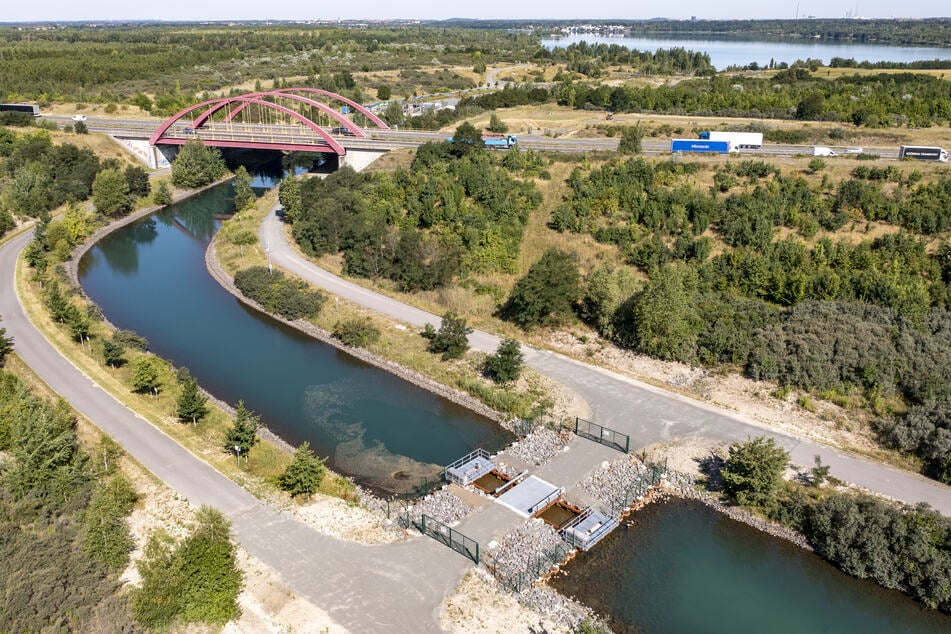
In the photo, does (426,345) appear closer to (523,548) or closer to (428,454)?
(428,454)

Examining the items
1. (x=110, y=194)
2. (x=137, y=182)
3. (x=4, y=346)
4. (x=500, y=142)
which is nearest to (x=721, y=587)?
(x=4, y=346)

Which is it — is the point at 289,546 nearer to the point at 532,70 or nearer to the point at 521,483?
the point at 521,483

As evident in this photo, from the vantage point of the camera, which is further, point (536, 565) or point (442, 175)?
point (442, 175)

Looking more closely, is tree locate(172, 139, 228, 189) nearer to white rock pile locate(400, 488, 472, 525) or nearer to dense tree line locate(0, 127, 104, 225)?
dense tree line locate(0, 127, 104, 225)

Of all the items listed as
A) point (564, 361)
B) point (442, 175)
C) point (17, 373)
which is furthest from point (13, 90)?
point (564, 361)

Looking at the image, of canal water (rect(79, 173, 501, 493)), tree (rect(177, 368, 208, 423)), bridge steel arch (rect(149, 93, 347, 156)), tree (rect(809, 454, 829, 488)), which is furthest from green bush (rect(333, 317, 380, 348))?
bridge steel arch (rect(149, 93, 347, 156))

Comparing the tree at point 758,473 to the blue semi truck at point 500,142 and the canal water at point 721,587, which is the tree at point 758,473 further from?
the blue semi truck at point 500,142

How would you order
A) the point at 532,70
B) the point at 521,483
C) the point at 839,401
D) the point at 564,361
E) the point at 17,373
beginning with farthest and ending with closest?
the point at 532,70 → the point at 564,361 → the point at 17,373 → the point at 839,401 → the point at 521,483
